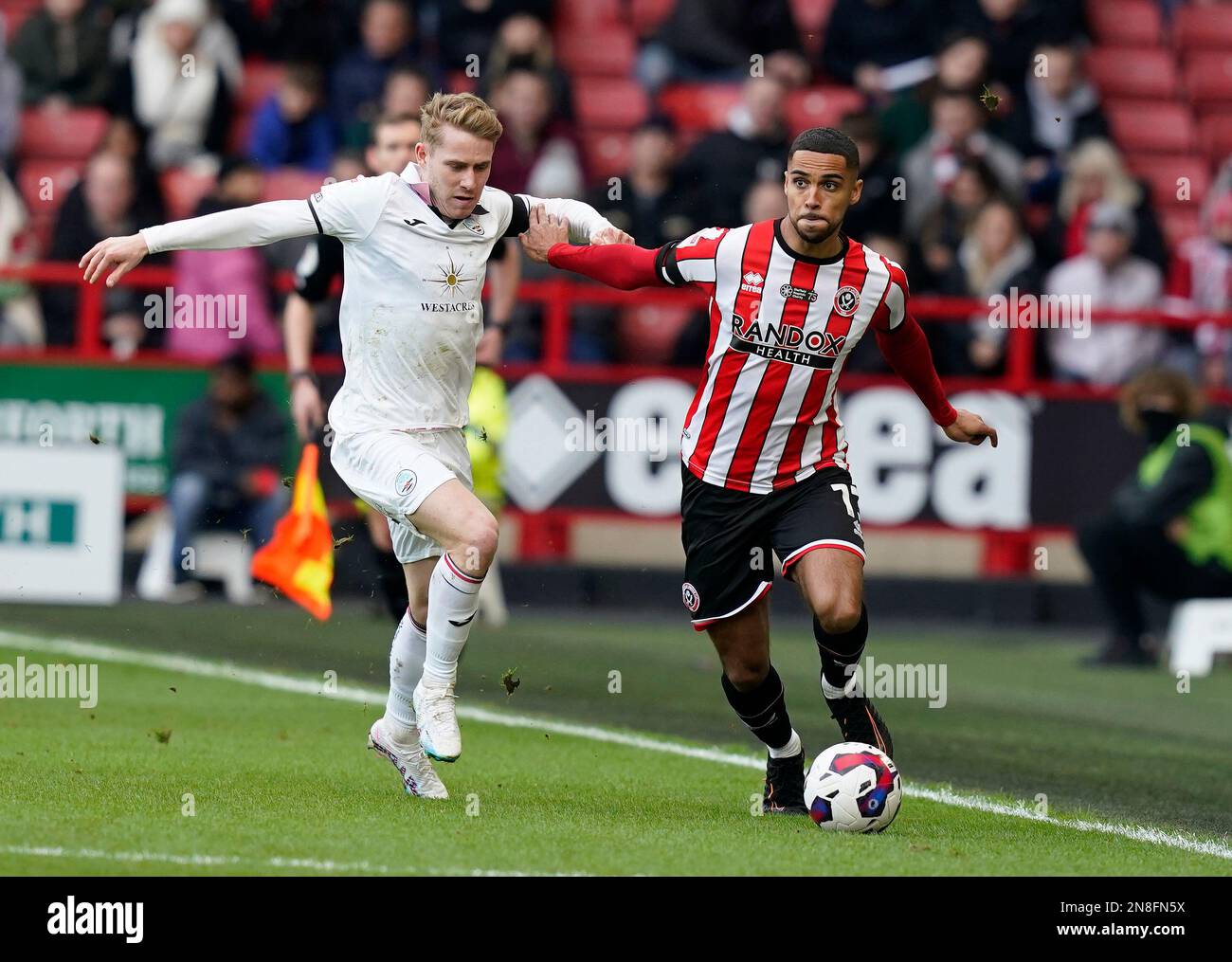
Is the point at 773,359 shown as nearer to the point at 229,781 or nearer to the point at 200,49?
the point at 229,781

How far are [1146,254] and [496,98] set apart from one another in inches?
186

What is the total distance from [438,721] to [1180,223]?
12.2m

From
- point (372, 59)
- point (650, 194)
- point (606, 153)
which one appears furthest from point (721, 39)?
point (372, 59)

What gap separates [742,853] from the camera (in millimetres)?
6293

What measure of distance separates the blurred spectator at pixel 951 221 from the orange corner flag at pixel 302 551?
20.0 ft

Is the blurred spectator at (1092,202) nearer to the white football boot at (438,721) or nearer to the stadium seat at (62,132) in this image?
the stadium seat at (62,132)

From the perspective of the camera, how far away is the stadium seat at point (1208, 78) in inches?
736

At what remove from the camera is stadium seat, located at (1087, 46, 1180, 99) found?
18469 millimetres

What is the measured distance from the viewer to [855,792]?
22.0 feet

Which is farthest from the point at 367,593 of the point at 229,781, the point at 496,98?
the point at 229,781

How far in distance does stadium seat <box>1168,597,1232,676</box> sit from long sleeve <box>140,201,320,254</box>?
7505 mm

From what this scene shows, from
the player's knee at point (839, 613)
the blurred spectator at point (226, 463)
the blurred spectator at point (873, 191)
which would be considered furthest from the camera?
the blurred spectator at point (873, 191)

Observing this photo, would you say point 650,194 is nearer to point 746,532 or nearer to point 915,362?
point 915,362

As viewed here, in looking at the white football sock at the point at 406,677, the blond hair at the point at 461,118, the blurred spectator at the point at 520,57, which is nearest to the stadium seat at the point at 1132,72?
the blurred spectator at the point at 520,57
